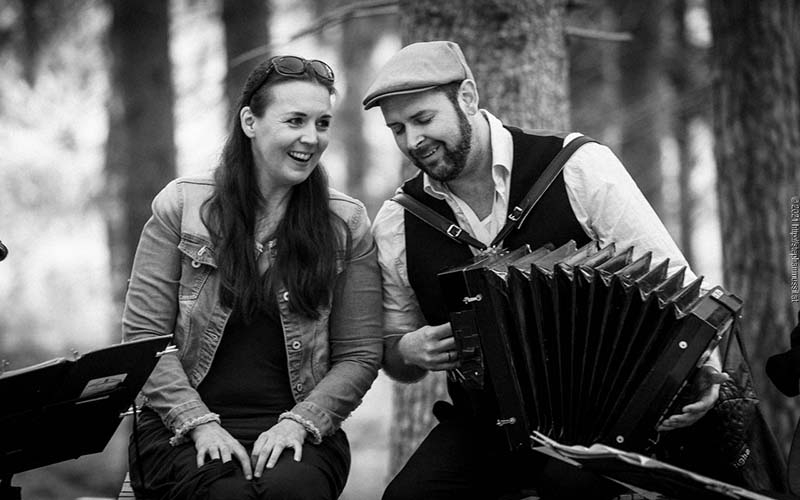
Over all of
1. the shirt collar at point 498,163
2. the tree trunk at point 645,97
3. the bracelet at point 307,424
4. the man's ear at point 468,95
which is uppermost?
the tree trunk at point 645,97

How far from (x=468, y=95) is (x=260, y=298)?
109 cm

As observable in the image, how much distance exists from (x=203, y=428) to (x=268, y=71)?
1286 millimetres

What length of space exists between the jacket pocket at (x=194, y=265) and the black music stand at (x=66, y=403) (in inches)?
20.2

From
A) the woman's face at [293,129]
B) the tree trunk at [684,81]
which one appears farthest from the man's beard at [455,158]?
the tree trunk at [684,81]

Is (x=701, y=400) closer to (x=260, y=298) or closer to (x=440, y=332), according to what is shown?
(x=440, y=332)

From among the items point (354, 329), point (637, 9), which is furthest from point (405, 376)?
point (637, 9)

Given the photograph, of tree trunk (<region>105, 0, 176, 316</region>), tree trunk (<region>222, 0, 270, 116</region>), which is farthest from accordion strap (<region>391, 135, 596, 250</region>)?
tree trunk (<region>222, 0, 270, 116</region>)

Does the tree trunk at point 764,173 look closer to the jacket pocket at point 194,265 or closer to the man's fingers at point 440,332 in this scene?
the man's fingers at point 440,332

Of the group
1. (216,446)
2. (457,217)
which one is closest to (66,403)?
(216,446)

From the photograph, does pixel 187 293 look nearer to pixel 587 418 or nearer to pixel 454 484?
pixel 454 484

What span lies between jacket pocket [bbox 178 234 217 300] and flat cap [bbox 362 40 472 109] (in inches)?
31.1

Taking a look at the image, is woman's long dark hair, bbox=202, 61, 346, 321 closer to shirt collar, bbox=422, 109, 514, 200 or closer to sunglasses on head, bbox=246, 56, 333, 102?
sunglasses on head, bbox=246, 56, 333, 102

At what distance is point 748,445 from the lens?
3.22 metres

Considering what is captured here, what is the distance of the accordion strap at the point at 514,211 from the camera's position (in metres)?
3.59
